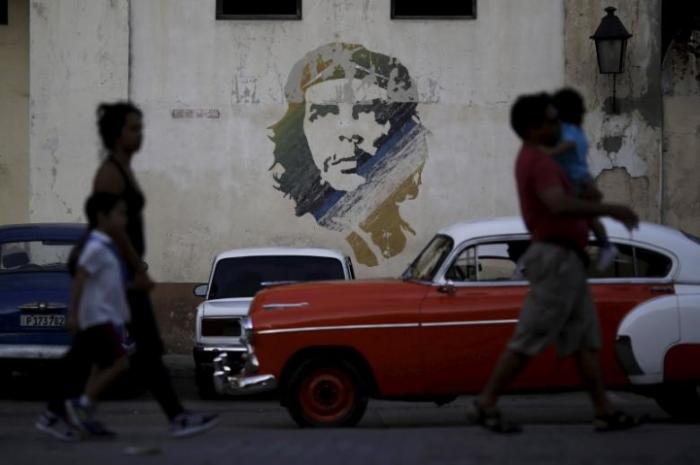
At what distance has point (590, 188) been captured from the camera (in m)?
8.16

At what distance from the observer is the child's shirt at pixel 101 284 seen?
25.8ft

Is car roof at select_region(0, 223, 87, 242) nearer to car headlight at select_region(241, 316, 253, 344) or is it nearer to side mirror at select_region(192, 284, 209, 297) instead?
side mirror at select_region(192, 284, 209, 297)

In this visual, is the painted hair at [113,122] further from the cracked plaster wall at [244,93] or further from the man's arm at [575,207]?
the cracked plaster wall at [244,93]

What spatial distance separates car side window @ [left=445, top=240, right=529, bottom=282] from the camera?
11.2m

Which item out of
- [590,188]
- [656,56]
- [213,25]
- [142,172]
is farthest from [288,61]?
[590,188]

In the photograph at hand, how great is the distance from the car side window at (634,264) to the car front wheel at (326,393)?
6.74ft

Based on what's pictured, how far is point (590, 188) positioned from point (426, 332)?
3025mm

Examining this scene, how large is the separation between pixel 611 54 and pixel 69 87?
23.4 ft

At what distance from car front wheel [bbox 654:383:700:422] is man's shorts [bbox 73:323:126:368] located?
5051 mm

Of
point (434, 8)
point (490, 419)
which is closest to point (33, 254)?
point (434, 8)

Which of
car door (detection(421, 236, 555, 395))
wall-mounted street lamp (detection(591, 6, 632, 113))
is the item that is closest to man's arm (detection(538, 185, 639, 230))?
car door (detection(421, 236, 555, 395))

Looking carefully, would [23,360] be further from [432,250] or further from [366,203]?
[366,203]

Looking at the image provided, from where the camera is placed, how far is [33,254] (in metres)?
14.7

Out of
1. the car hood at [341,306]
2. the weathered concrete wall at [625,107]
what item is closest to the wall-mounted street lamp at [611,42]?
the weathered concrete wall at [625,107]
